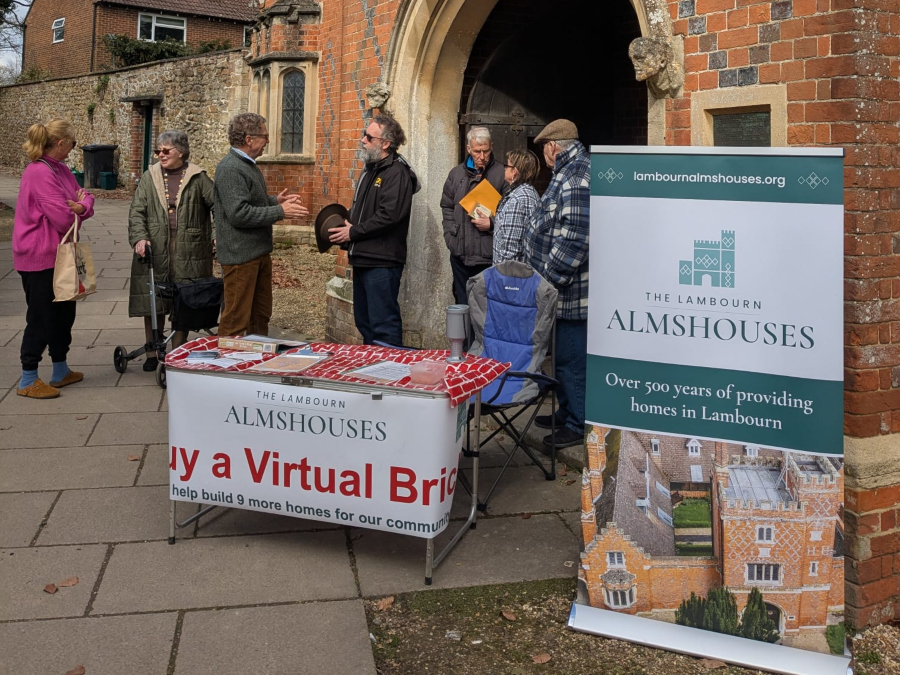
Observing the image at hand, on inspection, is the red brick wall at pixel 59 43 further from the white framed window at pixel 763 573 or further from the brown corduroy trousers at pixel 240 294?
the white framed window at pixel 763 573

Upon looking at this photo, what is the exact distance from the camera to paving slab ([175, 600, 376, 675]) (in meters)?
3.10

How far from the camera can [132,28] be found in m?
31.4

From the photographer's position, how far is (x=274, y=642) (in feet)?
10.7

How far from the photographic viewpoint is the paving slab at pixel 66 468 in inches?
191

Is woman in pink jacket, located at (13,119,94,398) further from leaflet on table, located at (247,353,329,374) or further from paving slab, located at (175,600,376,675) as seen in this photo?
paving slab, located at (175,600,376,675)

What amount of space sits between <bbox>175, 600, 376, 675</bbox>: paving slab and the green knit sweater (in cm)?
314

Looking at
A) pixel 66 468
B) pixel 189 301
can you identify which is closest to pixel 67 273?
pixel 189 301

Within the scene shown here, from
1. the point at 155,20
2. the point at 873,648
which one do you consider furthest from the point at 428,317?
the point at 155,20

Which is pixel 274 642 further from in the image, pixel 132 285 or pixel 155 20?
pixel 155 20

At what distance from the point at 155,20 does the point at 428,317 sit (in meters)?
28.1

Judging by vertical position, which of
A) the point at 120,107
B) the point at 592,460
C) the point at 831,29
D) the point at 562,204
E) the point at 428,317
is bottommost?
the point at 592,460

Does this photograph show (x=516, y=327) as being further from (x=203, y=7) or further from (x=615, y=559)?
(x=203, y=7)

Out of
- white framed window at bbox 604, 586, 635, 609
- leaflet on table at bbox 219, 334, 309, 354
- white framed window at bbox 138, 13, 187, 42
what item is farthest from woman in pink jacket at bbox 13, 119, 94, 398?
white framed window at bbox 138, 13, 187, 42

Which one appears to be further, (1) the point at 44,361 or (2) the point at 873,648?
(1) the point at 44,361
